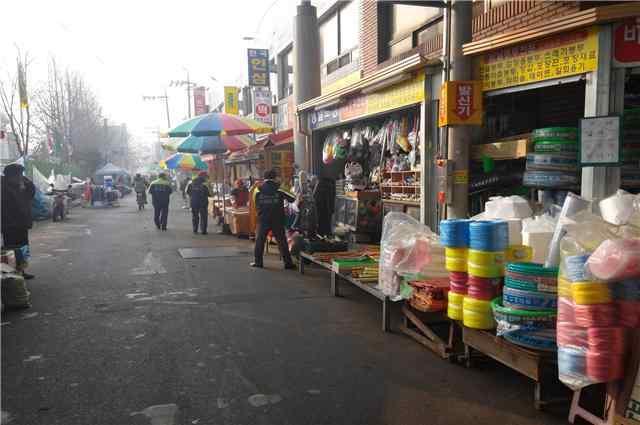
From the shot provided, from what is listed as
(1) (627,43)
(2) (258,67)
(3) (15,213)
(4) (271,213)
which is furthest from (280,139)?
(1) (627,43)

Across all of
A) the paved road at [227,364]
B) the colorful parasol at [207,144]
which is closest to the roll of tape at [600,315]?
the paved road at [227,364]

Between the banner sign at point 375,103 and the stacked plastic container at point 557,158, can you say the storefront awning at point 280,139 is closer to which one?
the banner sign at point 375,103

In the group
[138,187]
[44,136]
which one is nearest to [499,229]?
[138,187]

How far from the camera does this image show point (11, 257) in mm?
7848

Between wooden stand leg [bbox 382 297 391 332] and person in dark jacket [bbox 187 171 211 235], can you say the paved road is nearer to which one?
wooden stand leg [bbox 382 297 391 332]

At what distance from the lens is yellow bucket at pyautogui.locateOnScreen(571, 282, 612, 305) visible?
11.0 ft

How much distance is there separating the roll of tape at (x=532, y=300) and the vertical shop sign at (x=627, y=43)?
315cm

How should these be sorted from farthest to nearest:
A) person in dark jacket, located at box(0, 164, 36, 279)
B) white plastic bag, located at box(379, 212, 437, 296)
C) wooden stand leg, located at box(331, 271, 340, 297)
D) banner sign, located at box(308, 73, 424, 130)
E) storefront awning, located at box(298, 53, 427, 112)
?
banner sign, located at box(308, 73, 424, 130)
person in dark jacket, located at box(0, 164, 36, 279)
storefront awning, located at box(298, 53, 427, 112)
wooden stand leg, located at box(331, 271, 340, 297)
white plastic bag, located at box(379, 212, 437, 296)

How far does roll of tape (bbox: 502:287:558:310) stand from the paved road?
0.81 m

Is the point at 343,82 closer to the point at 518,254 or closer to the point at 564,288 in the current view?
the point at 518,254

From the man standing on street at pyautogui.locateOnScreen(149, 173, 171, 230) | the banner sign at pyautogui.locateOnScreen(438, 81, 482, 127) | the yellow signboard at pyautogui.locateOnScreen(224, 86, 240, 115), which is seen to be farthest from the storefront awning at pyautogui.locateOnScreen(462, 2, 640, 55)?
the yellow signboard at pyautogui.locateOnScreen(224, 86, 240, 115)

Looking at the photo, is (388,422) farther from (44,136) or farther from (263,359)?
(44,136)

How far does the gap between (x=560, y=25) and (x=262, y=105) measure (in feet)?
50.9

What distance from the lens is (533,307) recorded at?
394 cm
